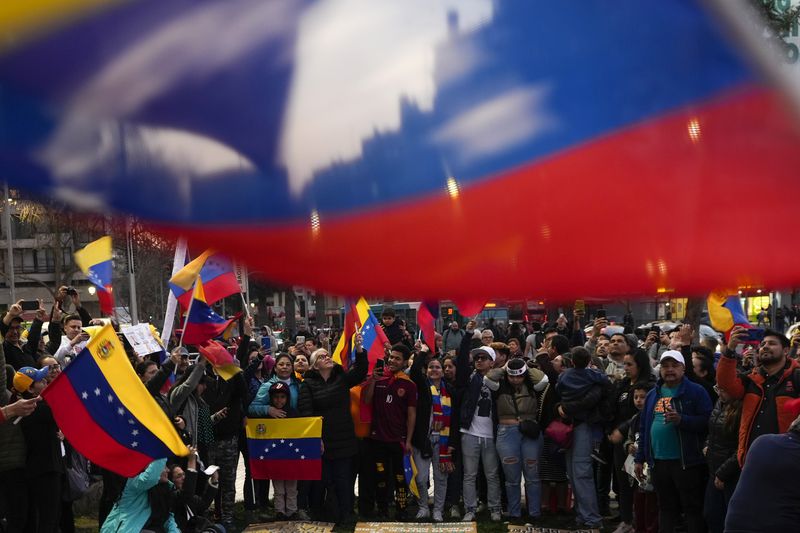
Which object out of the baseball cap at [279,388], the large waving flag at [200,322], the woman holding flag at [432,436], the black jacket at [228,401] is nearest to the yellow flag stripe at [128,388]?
the large waving flag at [200,322]

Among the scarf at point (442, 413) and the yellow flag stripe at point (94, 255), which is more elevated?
the yellow flag stripe at point (94, 255)

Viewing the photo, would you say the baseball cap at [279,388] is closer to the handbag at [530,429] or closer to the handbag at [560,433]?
the handbag at [530,429]

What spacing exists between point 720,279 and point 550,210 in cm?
46

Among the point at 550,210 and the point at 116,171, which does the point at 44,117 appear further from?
the point at 550,210

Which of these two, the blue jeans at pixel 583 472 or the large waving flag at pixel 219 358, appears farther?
the blue jeans at pixel 583 472

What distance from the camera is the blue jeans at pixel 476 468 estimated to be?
11070 millimetres

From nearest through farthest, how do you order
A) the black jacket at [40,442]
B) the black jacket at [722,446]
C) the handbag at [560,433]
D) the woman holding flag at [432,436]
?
the black jacket at [722,446] → the black jacket at [40,442] → the handbag at [560,433] → the woman holding flag at [432,436]

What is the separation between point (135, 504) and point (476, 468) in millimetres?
4134

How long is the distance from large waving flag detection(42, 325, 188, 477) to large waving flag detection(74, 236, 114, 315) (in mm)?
2975

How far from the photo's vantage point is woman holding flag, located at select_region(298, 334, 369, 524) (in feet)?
36.0

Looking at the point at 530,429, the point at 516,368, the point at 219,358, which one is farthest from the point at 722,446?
the point at 219,358

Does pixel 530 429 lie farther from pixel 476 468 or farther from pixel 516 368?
pixel 476 468

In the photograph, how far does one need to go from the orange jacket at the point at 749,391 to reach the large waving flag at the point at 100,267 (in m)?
5.90

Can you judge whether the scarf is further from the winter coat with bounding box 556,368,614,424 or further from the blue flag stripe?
the blue flag stripe
